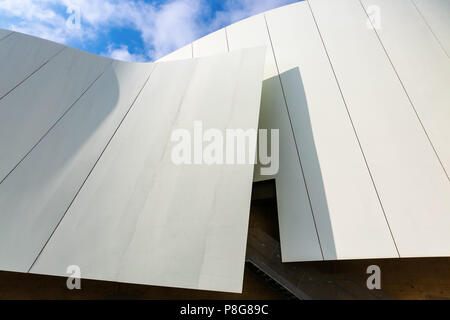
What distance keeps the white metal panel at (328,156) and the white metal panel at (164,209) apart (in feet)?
5.52

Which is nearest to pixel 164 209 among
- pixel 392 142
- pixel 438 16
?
pixel 392 142

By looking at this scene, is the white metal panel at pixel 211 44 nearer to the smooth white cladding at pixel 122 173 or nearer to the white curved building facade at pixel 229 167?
the white curved building facade at pixel 229 167

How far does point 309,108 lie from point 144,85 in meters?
4.74

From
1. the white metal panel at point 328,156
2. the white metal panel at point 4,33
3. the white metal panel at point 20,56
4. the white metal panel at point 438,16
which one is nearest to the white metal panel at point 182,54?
the white metal panel at point 328,156

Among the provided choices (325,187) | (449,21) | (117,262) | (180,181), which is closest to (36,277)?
(117,262)

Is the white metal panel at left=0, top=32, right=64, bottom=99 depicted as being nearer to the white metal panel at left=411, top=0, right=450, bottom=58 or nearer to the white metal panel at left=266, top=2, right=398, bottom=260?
the white metal panel at left=266, top=2, right=398, bottom=260

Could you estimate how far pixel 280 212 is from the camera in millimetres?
5258

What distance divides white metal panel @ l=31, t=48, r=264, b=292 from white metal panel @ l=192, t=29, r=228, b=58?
386 centimetres

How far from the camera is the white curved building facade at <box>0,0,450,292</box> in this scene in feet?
12.0

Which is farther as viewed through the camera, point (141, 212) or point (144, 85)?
point (144, 85)

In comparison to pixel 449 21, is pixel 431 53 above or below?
below

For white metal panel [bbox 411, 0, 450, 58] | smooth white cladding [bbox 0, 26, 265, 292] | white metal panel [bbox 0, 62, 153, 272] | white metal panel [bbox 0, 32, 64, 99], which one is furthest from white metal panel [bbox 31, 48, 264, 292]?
white metal panel [bbox 411, 0, 450, 58]
